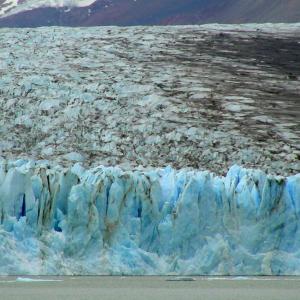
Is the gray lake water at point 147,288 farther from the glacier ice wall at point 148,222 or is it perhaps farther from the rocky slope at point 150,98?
the rocky slope at point 150,98

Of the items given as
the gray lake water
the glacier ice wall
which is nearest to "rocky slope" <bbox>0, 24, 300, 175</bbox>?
the glacier ice wall

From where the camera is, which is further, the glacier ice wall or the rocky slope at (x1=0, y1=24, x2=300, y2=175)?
the rocky slope at (x1=0, y1=24, x2=300, y2=175)

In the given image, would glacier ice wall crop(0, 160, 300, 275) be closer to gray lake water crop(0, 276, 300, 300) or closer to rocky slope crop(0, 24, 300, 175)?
gray lake water crop(0, 276, 300, 300)

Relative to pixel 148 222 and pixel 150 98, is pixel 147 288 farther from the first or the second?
pixel 150 98

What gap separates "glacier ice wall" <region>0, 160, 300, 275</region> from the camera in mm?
17953

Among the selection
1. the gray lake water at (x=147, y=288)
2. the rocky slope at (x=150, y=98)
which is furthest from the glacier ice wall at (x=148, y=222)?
the rocky slope at (x=150, y=98)

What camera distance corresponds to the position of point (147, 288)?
49.9ft

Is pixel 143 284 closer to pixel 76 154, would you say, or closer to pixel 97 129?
pixel 76 154

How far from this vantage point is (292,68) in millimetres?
34656

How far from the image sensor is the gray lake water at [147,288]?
546 inches

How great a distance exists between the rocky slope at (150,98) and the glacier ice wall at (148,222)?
17.8 ft

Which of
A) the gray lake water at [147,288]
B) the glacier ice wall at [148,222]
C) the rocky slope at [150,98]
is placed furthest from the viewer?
the rocky slope at [150,98]

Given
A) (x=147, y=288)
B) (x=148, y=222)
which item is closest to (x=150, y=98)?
(x=148, y=222)

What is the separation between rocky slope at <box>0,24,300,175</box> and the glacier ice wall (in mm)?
5436
